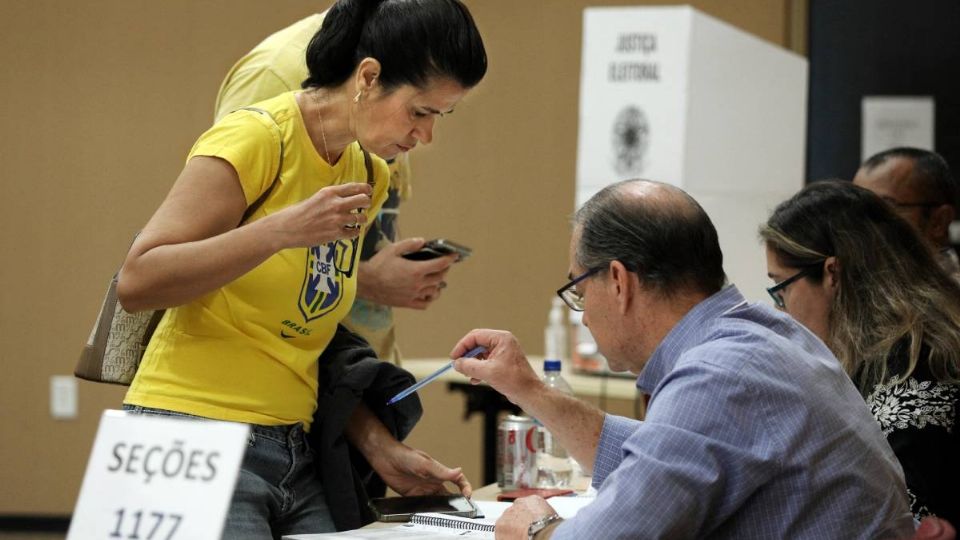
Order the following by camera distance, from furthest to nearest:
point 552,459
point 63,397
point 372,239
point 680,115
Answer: point 63,397
point 680,115
point 552,459
point 372,239

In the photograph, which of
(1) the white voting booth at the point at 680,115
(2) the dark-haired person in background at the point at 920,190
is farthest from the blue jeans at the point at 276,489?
(1) the white voting booth at the point at 680,115

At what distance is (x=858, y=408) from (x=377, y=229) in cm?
120

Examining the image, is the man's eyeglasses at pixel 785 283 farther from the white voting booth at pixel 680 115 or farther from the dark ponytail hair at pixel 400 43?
the white voting booth at pixel 680 115

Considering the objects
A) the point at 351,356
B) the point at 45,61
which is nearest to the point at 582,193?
the point at 351,356

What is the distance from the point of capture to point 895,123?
5.77 meters

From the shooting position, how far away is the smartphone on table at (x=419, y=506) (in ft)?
6.32

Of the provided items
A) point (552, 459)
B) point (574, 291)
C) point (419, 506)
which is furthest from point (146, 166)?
point (574, 291)

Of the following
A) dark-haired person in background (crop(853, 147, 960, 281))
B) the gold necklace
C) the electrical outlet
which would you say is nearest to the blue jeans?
the gold necklace

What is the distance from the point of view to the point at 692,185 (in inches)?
155

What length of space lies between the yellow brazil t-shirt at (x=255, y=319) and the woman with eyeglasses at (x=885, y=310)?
0.95 m

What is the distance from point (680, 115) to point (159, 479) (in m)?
3.03

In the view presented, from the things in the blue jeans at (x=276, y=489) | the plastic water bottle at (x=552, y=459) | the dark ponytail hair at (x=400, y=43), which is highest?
the dark ponytail hair at (x=400, y=43)

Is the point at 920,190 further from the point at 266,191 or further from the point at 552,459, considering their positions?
the point at 266,191

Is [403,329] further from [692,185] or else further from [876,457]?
[876,457]
